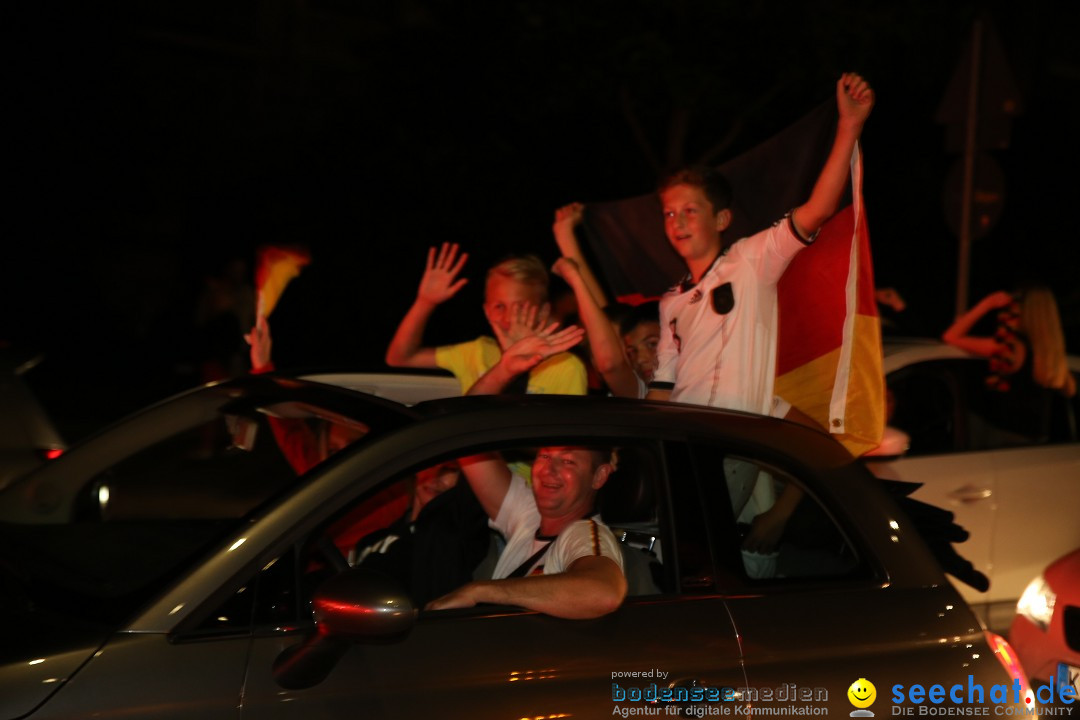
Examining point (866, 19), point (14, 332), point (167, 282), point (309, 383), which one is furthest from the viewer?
point (167, 282)

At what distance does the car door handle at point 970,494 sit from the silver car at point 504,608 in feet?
8.20

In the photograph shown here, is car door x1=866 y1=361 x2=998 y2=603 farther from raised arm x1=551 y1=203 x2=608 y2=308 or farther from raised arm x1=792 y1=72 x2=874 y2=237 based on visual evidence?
raised arm x1=792 y1=72 x2=874 y2=237

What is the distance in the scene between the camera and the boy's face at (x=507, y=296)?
15.4 feet

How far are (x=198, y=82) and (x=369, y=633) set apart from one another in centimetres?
2141

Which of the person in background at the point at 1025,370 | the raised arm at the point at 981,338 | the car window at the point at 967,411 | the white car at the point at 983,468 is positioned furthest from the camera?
the raised arm at the point at 981,338

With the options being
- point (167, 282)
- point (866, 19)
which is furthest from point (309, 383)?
point (167, 282)

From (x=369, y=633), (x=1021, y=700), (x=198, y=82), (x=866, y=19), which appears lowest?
(x=1021, y=700)

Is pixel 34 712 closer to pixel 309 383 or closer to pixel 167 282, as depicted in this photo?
pixel 309 383

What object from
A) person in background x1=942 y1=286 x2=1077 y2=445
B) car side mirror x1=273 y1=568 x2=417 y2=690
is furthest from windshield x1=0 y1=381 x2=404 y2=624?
person in background x1=942 y1=286 x2=1077 y2=445

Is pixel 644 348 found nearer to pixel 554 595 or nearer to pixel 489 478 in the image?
pixel 489 478

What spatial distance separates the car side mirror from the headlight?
128 inches

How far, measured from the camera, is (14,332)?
17906mm

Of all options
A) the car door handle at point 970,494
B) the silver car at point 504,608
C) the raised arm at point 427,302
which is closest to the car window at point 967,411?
the car door handle at point 970,494

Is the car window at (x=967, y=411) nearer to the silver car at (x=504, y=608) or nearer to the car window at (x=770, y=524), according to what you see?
the silver car at (x=504, y=608)
